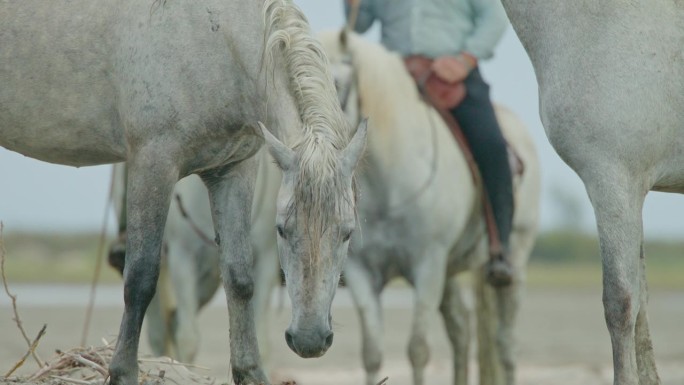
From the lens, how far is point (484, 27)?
8.88m

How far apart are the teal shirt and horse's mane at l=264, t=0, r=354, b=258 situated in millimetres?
3706

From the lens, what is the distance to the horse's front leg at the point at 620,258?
4.68 meters

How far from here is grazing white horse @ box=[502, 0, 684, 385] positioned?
4.71 metres

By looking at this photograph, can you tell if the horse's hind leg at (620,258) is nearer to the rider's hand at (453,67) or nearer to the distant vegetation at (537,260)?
the rider's hand at (453,67)

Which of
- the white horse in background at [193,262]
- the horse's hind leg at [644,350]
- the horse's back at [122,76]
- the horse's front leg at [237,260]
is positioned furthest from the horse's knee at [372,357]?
the horse's back at [122,76]

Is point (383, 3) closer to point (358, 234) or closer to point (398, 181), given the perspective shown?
point (398, 181)

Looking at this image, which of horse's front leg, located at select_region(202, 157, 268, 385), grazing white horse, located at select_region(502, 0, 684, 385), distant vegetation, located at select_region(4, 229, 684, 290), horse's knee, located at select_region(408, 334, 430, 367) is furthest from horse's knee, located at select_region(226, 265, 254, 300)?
distant vegetation, located at select_region(4, 229, 684, 290)

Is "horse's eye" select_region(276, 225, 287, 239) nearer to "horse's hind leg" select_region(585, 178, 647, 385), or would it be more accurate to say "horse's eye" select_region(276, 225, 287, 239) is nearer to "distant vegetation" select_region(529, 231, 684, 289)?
"horse's hind leg" select_region(585, 178, 647, 385)

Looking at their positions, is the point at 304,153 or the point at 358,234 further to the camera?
the point at 358,234

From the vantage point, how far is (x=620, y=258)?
15.4ft

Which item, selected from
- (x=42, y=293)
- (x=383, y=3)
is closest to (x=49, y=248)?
(x=42, y=293)

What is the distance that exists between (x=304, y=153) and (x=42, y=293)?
65.3 ft

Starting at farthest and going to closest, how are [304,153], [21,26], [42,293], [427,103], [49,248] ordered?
[49,248] → [42,293] → [427,103] → [21,26] → [304,153]

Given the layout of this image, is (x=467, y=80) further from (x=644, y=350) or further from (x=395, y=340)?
(x=395, y=340)
